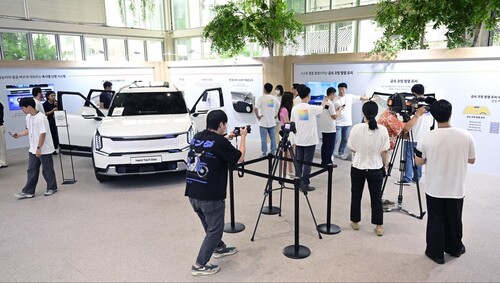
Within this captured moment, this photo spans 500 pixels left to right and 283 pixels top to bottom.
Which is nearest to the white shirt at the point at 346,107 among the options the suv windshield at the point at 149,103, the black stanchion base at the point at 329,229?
the suv windshield at the point at 149,103

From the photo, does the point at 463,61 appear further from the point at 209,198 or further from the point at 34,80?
the point at 34,80

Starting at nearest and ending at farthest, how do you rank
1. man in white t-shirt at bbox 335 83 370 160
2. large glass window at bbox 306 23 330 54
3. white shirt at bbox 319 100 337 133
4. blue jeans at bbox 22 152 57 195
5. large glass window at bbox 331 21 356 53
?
blue jeans at bbox 22 152 57 195
white shirt at bbox 319 100 337 133
man in white t-shirt at bbox 335 83 370 160
large glass window at bbox 331 21 356 53
large glass window at bbox 306 23 330 54

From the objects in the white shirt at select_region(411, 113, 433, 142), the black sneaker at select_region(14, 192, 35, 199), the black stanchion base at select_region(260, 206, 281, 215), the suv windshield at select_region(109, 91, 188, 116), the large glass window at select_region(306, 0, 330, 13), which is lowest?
the black stanchion base at select_region(260, 206, 281, 215)

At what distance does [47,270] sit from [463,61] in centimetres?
696

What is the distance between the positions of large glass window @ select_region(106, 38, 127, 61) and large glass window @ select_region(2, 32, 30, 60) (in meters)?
2.79

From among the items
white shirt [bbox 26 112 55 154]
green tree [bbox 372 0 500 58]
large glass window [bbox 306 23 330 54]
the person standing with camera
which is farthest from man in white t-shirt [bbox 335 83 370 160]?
white shirt [bbox 26 112 55 154]

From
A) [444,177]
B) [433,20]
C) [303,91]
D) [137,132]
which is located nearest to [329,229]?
[444,177]

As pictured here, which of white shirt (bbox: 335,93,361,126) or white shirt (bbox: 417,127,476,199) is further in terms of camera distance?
white shirt (bbox: 335,93,361,126)

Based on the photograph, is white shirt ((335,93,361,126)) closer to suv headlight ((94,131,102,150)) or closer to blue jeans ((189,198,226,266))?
suv headlight ((94,131,102,150))

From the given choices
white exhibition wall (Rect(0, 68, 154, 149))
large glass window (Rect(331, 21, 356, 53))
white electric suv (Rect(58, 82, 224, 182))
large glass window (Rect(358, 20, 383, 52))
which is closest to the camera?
white electric suv (Rect(58, 82, 224, 182))

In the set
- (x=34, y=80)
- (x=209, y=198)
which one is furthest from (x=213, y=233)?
(x=34, y=80)

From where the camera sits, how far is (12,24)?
1068 cm

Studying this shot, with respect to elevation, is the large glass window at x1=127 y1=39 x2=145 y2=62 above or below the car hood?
above

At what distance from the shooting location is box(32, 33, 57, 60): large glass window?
11.5m
